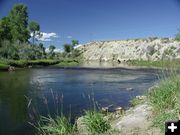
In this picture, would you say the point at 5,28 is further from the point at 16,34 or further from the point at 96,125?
the point at 96,125

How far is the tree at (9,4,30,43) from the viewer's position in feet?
228

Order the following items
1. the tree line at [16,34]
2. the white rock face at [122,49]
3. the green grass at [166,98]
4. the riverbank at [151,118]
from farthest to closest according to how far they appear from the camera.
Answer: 1. the white rock face at [122,49]
2. the tree line at [16,34]
3. the green grass at [166,98]
4. the riverbank at [151,118]

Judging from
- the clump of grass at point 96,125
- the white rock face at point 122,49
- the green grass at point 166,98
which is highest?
the white rock face at point 122,49

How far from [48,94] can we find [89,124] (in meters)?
13.6

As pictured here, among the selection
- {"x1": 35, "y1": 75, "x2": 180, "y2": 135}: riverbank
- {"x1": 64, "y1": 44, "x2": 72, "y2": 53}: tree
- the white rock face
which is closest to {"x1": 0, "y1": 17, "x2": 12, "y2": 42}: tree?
the white rock face

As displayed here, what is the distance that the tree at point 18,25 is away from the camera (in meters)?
69.6

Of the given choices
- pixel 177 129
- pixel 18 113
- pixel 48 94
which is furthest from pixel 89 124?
pixel 48 94

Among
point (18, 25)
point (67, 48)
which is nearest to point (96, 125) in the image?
point (18, 25)

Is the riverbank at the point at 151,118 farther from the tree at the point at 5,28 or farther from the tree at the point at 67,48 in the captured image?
the tree at the point at 67,48

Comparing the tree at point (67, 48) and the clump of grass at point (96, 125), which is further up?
the tree at point (67, 48)

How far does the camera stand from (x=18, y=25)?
248 feet

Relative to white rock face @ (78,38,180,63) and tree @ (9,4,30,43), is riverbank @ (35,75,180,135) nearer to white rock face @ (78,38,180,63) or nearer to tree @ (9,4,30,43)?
tree @ (9,4,30,43)

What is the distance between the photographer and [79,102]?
18.0 meters

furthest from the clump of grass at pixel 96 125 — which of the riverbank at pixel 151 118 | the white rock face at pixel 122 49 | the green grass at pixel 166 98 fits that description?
the white rock face at pixel 122 49
